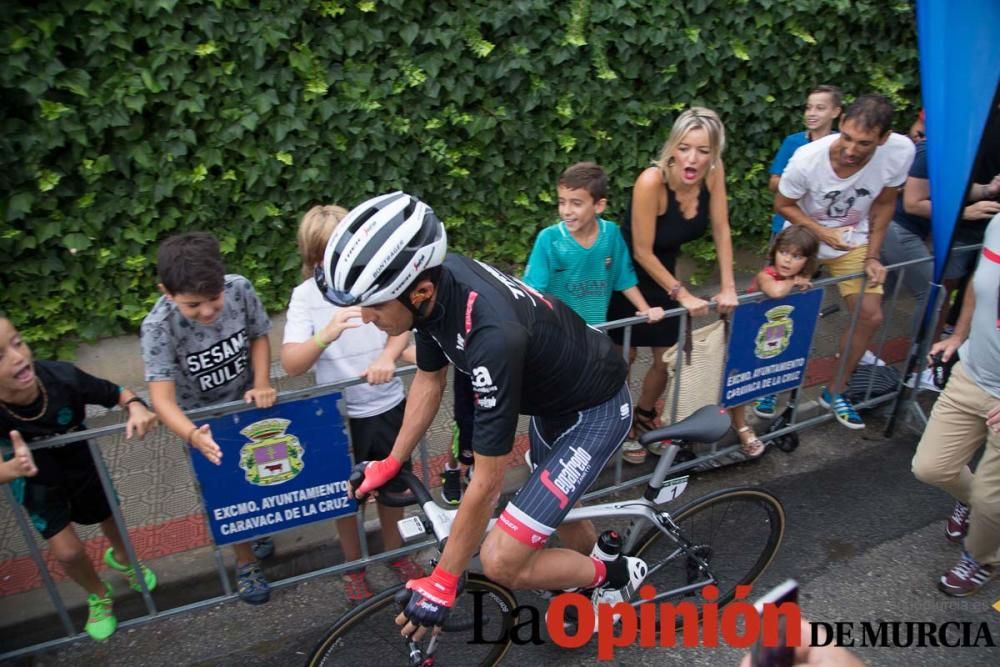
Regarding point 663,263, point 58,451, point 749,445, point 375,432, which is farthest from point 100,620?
point 749,445

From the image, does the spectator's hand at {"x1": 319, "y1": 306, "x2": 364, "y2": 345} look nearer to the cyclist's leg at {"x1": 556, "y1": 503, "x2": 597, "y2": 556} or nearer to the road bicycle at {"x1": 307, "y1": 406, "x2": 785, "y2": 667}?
the road bicycle at {"x1": 307, "y1": 406, "x2": 785, "y2": 667}

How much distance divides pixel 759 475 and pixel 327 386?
296cm

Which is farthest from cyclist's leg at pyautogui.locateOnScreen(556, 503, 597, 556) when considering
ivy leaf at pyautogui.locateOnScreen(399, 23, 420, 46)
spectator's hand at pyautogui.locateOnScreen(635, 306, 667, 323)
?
Result: ivy leaf at pyautogui.locateOnScreen(399, 23, 420, 46)

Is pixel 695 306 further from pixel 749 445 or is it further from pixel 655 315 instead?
pixel 749 445

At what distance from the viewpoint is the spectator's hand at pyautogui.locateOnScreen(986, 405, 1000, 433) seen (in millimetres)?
3326

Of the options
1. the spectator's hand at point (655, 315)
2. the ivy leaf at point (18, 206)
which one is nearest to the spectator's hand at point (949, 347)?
the spectator's hand at point (655, 315)

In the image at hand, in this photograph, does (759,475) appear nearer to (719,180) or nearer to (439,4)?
(719,180)

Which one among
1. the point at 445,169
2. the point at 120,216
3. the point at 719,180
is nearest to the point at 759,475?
the point at 719,180

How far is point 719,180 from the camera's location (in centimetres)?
416

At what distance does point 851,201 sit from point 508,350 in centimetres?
338

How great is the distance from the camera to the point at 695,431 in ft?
10.0

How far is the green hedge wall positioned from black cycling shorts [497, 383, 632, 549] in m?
3.36

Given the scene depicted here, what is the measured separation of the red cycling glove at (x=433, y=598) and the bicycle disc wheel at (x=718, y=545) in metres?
1.22

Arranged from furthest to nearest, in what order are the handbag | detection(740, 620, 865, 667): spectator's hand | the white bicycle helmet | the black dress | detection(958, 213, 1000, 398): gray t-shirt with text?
the black dress, the handbag, detection(958, 213, 1000, 398): gray t-shirt with text, the white bicycle helmet, detection(740, 620, 865, 667): spectator's hand
